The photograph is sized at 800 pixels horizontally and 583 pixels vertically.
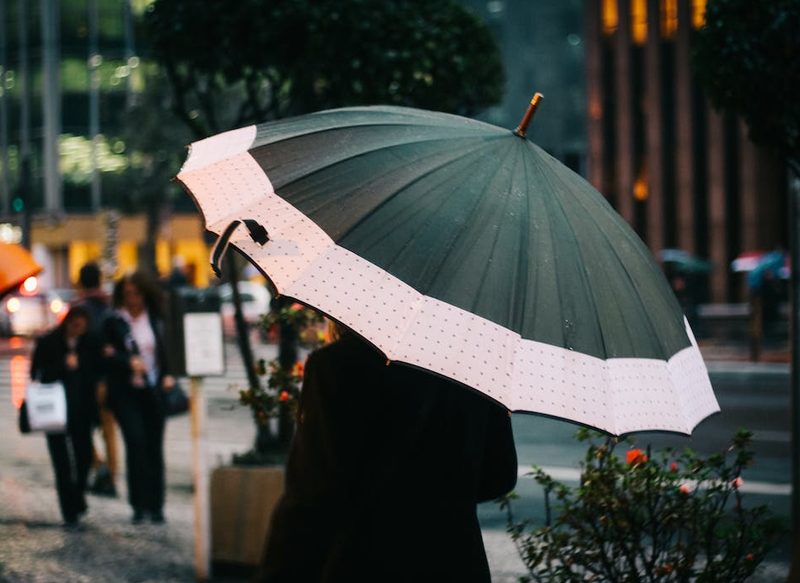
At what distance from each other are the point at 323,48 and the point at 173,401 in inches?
142

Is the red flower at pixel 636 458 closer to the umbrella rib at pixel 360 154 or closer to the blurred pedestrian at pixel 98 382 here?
the umbrella rib at pixel 360 154

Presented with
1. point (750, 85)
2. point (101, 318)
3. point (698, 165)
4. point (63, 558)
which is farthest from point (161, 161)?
point (750, 85)

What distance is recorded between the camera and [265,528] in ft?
22.0

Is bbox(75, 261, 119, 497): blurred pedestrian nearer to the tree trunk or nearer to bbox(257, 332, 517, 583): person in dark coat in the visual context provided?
bbox(257, 332, 517, 583): person in dark coat

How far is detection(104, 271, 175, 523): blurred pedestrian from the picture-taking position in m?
8.49

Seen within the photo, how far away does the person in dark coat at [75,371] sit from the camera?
8852 millimetres

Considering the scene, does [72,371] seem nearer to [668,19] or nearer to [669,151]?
[669,151]

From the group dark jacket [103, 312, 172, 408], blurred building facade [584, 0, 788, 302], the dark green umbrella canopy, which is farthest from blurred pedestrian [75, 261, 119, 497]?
blurred building facade [584, 0, 788, 302]

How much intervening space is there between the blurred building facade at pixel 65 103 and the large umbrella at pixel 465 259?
49188mm

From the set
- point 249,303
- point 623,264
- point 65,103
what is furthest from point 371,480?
point 65,103

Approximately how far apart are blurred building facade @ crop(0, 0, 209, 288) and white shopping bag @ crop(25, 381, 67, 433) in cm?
4359

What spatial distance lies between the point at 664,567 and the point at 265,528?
2901 millimetres

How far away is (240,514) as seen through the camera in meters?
6.76

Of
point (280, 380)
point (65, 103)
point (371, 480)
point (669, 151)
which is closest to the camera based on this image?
point (371, 480)
